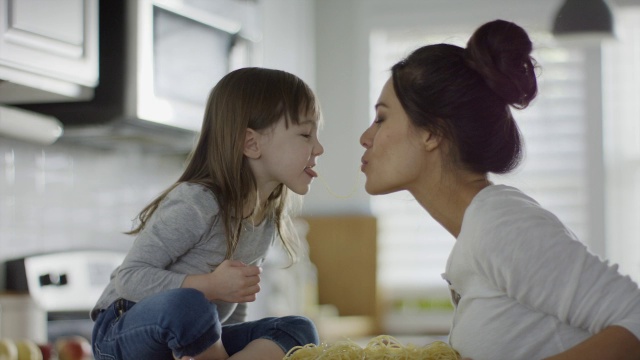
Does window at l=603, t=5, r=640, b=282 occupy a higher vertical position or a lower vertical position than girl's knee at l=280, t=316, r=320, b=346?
higher

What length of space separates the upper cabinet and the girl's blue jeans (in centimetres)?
87

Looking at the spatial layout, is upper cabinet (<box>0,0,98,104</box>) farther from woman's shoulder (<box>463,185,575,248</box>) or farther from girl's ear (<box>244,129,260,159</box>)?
woman's shoulder (<box>463,185,575,248</box>)

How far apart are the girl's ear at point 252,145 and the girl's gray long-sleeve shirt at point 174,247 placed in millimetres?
153

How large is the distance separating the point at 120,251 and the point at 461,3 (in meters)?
2.49

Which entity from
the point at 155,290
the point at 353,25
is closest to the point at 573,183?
the point at 353,25

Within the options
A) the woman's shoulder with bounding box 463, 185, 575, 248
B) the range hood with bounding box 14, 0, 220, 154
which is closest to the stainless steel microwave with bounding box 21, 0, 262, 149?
the range hood with bounding box 14, 0, 220, 154

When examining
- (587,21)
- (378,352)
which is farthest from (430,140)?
(587,21)

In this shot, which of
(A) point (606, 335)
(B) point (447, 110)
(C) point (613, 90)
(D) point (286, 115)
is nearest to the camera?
(A) point (606, 335)

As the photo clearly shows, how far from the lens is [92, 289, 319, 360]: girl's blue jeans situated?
141 cm

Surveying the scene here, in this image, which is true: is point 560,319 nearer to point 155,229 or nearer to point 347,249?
point 155,229

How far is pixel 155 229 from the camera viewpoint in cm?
156

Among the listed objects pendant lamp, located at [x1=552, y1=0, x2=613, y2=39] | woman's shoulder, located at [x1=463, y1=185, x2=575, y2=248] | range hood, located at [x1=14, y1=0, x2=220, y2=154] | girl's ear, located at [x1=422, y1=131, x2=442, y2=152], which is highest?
pendant lamp, located at [x1=552, y1=0, x2=613, y2=39]

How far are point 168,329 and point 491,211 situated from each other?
0.50 m

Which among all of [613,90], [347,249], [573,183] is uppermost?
[613,90]
